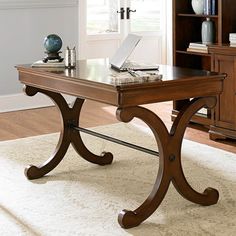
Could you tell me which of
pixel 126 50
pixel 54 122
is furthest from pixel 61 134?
pixel 54 122

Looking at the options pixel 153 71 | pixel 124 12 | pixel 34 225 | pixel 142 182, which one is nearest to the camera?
pixel 34 225

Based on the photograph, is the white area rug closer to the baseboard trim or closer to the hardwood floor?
the hardwood floor

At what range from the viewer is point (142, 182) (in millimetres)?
3750

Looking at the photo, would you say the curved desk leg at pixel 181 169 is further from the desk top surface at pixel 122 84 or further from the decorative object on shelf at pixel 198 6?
the decorative object on shelf at pixel 198 6

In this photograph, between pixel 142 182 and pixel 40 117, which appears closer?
pixel 142 182

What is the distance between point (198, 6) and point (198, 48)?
0.39m

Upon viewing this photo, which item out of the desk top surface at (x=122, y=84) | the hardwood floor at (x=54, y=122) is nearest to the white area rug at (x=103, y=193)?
the hardwood floor at (x=54, y=122)

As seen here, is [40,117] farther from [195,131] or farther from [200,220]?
[200,220]

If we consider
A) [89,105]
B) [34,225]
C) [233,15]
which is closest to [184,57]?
[233,15]

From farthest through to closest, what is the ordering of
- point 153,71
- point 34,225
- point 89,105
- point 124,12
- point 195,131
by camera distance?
point 124,12, point 89,105, point 195,131, point 153,71, point 34,225

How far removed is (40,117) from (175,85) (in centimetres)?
300

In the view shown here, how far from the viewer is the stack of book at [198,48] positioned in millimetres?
5164

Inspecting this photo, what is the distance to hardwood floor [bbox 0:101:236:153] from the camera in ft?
16.3

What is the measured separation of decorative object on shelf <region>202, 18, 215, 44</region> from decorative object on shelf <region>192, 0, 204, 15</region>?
104 mm
